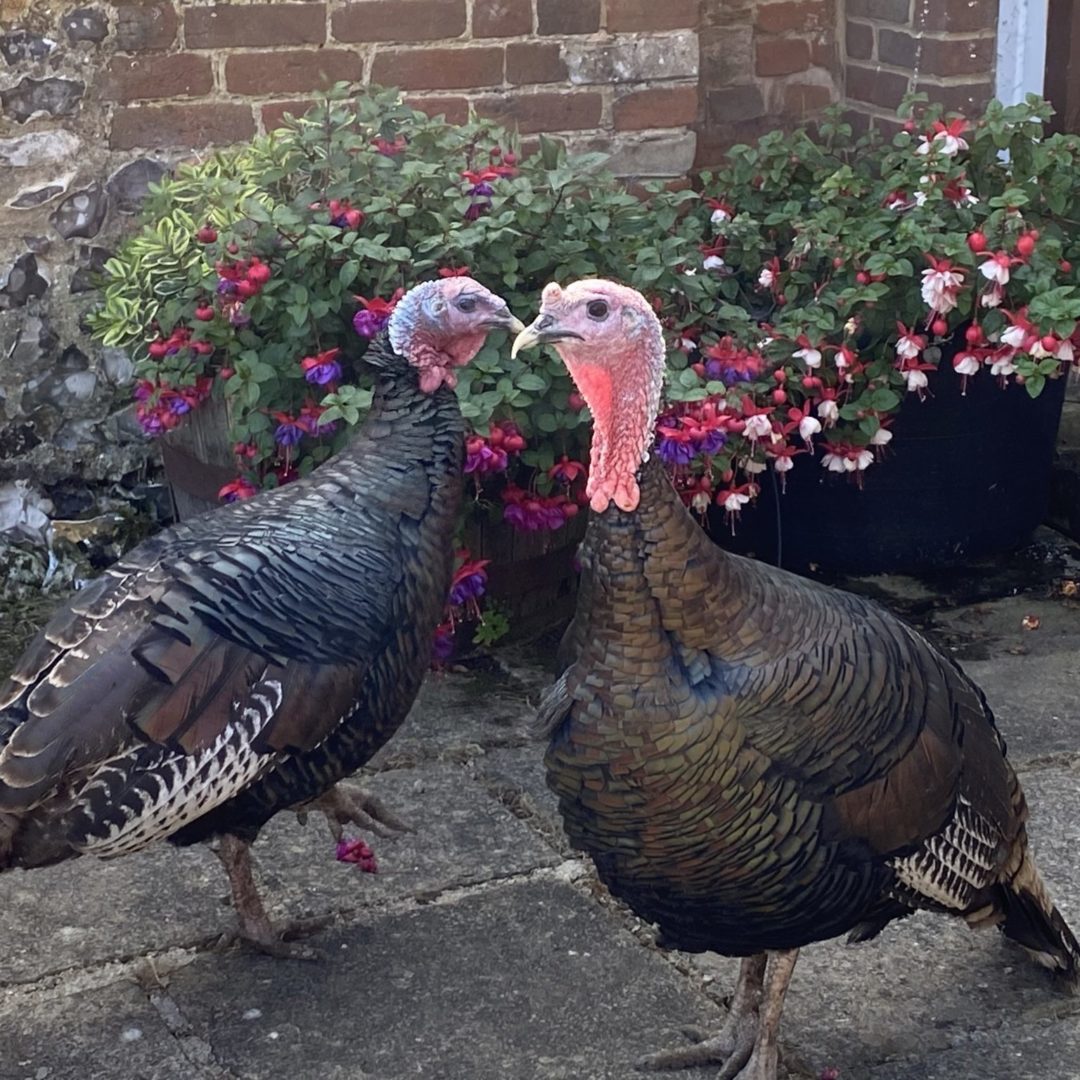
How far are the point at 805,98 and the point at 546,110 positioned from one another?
978 millimetres

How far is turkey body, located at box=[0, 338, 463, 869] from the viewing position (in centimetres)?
283

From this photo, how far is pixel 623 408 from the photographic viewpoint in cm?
250

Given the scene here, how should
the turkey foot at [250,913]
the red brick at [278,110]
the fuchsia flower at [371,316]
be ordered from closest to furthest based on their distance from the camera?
1. the turkey foot at [250,913]
2. the fuchsia flower at [371,316]
3. the red brick at [278,110]

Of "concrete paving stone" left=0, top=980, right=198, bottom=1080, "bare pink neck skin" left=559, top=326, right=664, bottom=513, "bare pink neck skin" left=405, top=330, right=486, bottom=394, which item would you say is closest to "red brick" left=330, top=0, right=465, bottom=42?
"bare pink neck skin" left=405, top=330, right=486, bottom=394

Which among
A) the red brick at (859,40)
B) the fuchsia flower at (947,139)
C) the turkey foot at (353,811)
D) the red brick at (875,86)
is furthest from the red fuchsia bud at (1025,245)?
the turkey foot at (353,811)

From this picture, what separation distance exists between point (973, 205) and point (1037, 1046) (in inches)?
84.4

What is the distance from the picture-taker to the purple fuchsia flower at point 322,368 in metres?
A: 3.76

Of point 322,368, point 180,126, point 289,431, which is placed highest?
point 180,126

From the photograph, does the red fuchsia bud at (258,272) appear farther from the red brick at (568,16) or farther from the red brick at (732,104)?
the red brick at (732,104)

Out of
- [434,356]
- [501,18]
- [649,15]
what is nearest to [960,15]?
[649,15]

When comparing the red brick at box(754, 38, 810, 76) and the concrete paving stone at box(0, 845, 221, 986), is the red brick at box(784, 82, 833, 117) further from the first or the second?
the concrete paving stone at box(0, 845, 221, 986)

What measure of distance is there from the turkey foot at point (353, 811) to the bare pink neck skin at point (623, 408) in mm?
1185

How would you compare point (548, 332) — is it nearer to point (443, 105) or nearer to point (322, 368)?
point (322, 368)

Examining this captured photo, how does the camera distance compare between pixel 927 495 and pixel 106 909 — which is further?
pixel 927 495
